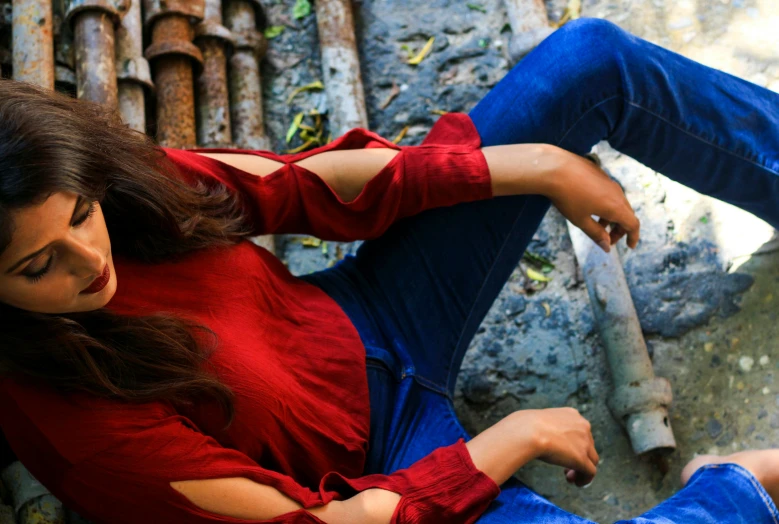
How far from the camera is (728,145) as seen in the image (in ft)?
5.39

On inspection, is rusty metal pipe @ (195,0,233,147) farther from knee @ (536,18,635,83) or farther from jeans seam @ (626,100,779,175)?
jeans seam @ (626,100,779,175)

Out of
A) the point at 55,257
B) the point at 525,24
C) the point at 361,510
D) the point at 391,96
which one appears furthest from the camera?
the point at 391,96

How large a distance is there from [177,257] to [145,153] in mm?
194

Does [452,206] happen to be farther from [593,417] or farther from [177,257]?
[593,417]

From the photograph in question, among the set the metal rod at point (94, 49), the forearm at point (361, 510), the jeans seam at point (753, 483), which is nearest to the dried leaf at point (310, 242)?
the metal rod at point (94, 49)

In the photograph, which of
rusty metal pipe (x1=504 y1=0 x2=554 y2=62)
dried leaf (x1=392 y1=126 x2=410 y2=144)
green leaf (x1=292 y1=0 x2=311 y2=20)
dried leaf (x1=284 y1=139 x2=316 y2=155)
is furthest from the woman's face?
green leaf (x1=292 y1=0 x2=311 y2=20)

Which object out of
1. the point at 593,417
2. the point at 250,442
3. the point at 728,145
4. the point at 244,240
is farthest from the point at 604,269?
the point at 250,442

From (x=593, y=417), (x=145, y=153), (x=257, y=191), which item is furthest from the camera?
(x=593, y=417)

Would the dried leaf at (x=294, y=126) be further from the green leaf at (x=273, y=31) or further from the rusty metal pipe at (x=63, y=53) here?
the rusty metal pipe at (x=63, y=53)

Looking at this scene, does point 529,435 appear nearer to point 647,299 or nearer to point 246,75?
point 647,299

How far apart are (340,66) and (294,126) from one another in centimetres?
23

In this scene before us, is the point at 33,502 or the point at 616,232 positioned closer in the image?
the point at 33,502

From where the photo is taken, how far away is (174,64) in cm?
224

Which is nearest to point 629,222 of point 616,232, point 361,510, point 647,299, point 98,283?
point 616,232
